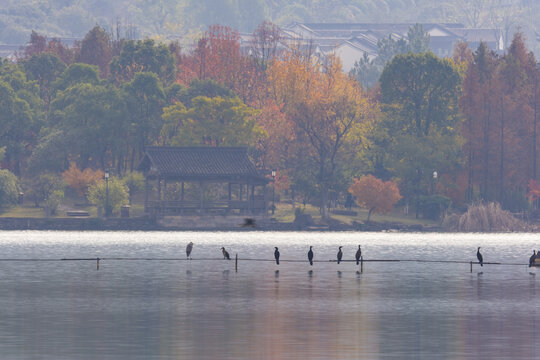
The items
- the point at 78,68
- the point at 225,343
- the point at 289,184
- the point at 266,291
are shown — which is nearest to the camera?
the point at 225,343

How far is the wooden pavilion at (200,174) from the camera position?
392 ft

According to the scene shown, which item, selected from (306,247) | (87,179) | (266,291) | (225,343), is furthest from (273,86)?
(225,343)

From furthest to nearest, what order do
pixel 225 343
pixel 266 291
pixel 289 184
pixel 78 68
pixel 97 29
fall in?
pixel 97 29, pixel 78 68, pixel 289 184, pixel 266 291, pixel 225 343

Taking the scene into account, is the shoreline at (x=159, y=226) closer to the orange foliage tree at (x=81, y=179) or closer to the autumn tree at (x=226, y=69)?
the orange foliage tree at (x=81, y=179)

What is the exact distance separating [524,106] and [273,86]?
2974 centimetres

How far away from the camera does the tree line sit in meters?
127

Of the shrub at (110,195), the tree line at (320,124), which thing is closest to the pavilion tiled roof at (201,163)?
the shrub at (110,195)

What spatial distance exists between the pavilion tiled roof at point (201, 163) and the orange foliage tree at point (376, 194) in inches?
405

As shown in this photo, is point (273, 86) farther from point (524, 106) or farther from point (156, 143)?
point (524, 106)

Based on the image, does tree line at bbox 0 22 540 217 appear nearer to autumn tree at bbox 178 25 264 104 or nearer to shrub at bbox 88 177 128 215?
autumn tree at bbox 178 25 264 104

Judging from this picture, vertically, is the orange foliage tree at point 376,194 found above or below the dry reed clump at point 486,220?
above

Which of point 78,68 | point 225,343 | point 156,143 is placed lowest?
point 225,343

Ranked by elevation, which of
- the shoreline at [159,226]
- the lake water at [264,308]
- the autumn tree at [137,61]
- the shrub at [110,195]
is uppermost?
the autumn tree at [137,61]

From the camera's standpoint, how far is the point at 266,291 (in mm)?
55062
